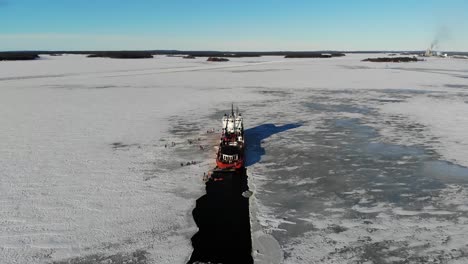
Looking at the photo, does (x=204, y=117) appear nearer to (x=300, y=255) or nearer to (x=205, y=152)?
(x=205, y=152)

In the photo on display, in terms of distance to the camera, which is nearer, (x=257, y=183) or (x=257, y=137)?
(x=257, y=183)

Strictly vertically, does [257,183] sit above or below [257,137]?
below

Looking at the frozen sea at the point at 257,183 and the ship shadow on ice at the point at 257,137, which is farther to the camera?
the ship shadow on ice at the point at 257,137

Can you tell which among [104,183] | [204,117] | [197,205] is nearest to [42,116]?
[204,117]
